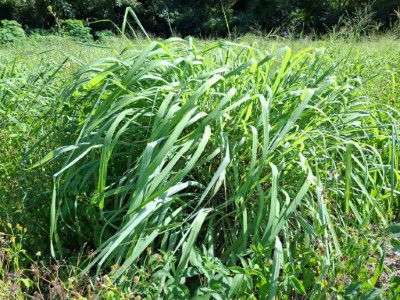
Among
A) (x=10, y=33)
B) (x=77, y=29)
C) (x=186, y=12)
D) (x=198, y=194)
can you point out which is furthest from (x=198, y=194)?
(x=186, y=12)

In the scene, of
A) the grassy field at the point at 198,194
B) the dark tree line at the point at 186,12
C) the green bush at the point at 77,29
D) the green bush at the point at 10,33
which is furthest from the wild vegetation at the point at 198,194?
the dark tree line at the point at 186,12

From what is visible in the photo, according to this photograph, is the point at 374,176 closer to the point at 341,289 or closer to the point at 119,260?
the point at 341,289

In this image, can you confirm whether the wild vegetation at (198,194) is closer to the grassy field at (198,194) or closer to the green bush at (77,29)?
the grassy field at (198,194)

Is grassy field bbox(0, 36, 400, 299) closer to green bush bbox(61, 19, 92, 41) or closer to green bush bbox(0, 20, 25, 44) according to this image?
green bush bbox(0, 20, 25, 44)

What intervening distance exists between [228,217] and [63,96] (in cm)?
98

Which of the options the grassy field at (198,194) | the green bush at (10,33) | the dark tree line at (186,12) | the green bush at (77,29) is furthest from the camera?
the dark tree line at (186,12)

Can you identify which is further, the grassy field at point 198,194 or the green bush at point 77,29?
the green bush at point 77,29

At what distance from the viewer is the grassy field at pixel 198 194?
1.83 meters

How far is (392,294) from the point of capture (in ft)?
5.73

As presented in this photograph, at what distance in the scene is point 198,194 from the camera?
2219 mm

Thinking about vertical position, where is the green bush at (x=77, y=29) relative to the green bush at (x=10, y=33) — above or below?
below

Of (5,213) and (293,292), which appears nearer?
(293,292)

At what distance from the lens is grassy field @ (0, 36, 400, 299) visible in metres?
1.83

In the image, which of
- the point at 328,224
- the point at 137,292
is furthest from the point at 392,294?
the point at 137,292
